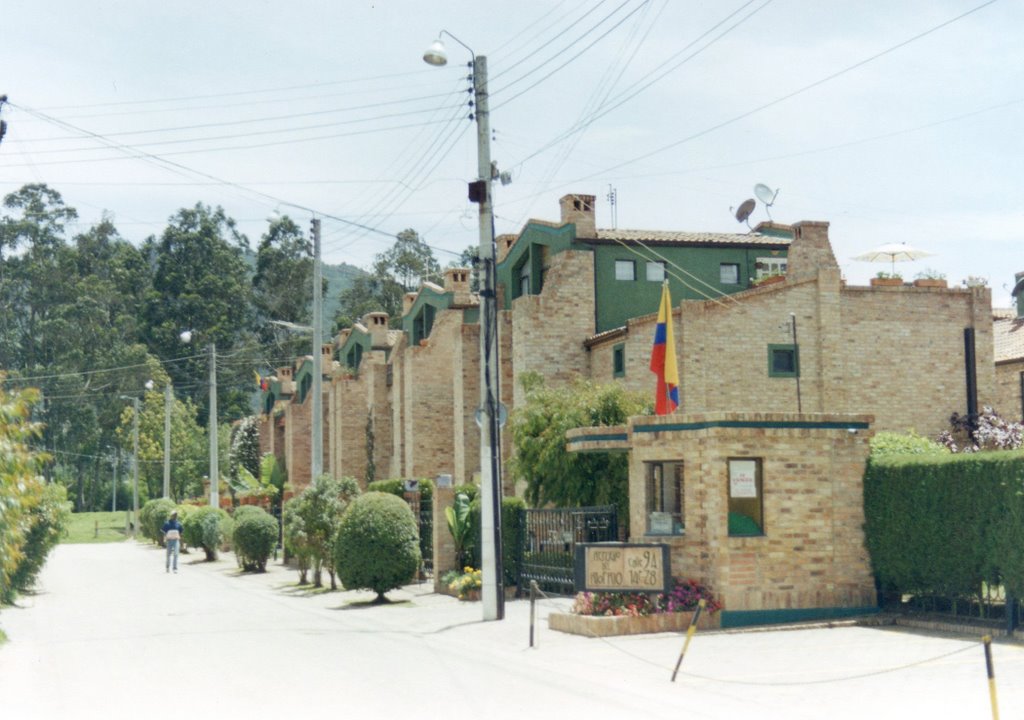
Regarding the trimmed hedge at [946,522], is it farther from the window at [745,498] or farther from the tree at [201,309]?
the tree at [201,309]

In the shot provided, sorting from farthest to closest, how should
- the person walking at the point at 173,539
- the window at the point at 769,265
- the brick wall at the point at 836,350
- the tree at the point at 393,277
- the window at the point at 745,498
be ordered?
the tree at the point at 393,277
the person walking at the point at 173,539
the window at the point at 769,265
the brick wall at the point at 836,350
the window at the point at 745,498

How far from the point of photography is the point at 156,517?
60.3 meters

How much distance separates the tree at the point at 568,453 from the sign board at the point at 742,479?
7.21 meters

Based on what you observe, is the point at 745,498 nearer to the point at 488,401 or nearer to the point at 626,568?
the point at 626,568

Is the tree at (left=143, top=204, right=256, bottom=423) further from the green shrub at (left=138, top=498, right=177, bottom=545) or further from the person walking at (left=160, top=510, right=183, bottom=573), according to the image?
the person walking at (left=160, top=510, right=183, bottom=573)

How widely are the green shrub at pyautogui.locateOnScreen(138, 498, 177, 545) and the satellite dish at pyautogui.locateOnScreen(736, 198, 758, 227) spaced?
3164cm

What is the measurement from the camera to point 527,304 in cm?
3441

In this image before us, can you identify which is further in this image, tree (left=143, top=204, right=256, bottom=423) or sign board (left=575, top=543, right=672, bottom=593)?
tree (left=143, top=204, right=256, bottom=423)

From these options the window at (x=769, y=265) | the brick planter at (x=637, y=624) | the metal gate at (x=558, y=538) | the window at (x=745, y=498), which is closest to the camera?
the brick planter at (x=637, y=624)

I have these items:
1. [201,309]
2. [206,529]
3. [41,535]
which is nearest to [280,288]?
[201,309]

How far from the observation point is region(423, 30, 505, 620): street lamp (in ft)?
67.8

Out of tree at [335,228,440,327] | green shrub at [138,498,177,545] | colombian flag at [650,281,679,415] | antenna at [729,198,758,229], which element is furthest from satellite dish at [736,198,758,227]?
tree at [335,228,440,327]

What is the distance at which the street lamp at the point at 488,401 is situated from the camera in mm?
20656

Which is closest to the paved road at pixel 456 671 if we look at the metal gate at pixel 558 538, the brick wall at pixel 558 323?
the metal gate at pixel 558 538
